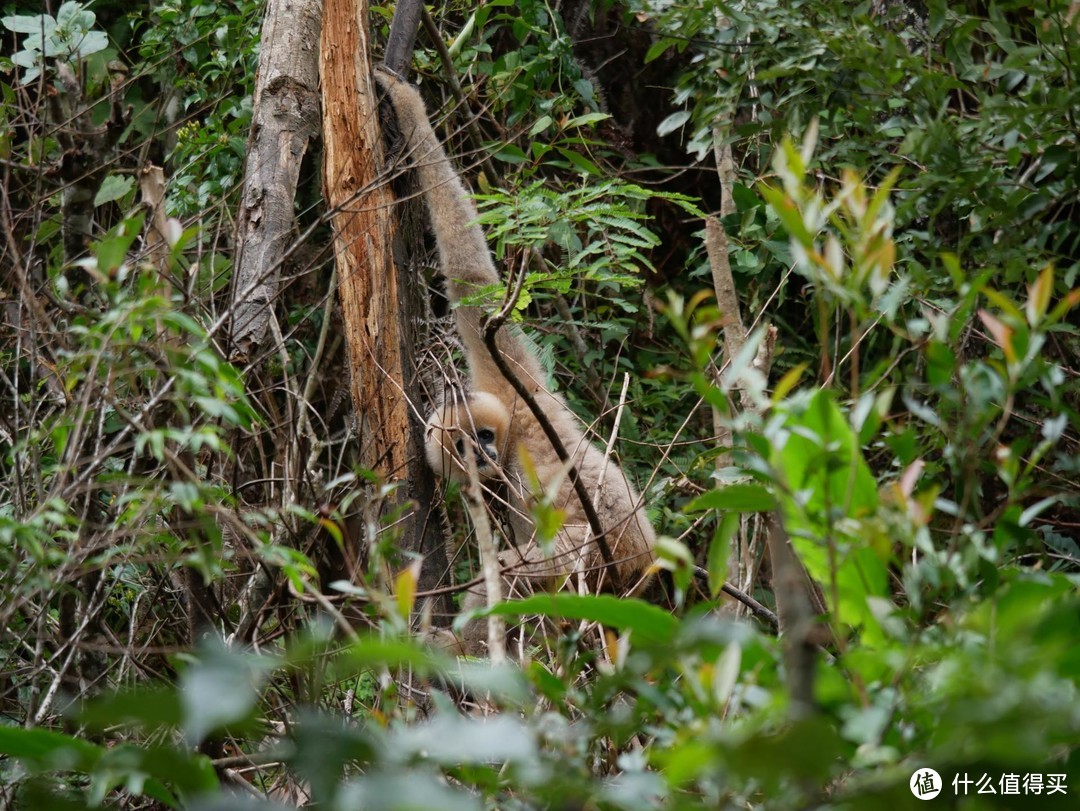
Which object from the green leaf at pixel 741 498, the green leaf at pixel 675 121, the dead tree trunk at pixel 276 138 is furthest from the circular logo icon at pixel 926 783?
the green leaf at pixel 675 121

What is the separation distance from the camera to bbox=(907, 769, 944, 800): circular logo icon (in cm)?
150

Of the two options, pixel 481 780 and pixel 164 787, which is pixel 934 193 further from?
pixel 164 787

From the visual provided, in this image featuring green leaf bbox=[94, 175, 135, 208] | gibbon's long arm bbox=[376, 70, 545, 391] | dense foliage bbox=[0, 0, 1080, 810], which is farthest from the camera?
gibbon's long arm bbox=[376, 70, 545, 391]

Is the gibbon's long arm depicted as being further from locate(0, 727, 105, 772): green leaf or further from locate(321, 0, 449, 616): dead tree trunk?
locate(0, 727, 105, 772): green leaf

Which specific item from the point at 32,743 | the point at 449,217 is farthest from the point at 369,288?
the point at 32,743

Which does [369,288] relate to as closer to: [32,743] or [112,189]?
[112,189]

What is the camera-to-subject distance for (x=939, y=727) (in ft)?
4.71

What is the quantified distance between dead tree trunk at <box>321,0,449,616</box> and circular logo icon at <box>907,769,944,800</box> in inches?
118

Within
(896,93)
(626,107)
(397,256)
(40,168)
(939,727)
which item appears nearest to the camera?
(939,727)

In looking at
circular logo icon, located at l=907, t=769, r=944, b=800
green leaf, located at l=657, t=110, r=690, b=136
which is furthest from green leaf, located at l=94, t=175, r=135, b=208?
circular logo icon, located at l=907, t=769, r=944, b=800

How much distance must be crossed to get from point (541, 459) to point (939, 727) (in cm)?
417

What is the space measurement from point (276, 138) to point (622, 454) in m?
2.71

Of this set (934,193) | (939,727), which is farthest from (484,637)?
(939,727)

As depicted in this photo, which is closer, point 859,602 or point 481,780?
point 481,780
